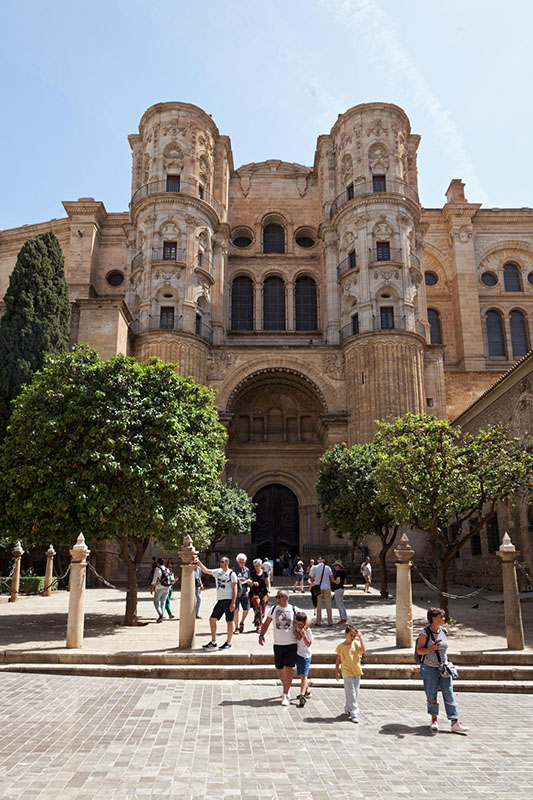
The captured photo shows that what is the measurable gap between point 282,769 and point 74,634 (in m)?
5.71

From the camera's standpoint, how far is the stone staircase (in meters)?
8.74

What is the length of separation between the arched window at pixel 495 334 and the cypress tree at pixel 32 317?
2407 centimetres

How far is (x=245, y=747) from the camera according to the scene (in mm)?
5715

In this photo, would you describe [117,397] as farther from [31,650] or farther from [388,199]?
[388,199]

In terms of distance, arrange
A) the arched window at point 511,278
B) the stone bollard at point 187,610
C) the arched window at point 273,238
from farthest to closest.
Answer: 1. the arched window at point 511,278
2. the arched window at point 273,238
3. the stone bollard at point 187,610

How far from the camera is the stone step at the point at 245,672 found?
29.2 feet

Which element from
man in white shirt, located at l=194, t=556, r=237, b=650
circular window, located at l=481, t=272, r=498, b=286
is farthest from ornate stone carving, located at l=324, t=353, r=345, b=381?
man in white shirt, located at l=194, t=556, r=237, b=650

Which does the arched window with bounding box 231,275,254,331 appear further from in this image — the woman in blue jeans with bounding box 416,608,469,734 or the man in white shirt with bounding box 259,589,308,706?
the woman in blue jeans with bounding box 416,608,469,734

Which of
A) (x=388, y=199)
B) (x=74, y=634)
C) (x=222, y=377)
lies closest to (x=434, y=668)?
(x=74, y=634)

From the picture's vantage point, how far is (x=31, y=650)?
31.5ft

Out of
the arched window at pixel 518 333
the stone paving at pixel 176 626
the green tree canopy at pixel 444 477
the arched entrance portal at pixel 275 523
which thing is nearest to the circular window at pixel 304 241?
the arched window at pixel 518 333

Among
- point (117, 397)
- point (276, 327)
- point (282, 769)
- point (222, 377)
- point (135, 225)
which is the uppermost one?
point (135, 225)

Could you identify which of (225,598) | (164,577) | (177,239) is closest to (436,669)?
(225,598)

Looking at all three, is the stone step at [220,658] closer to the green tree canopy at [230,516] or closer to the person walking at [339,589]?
the person walking at [339,589]
